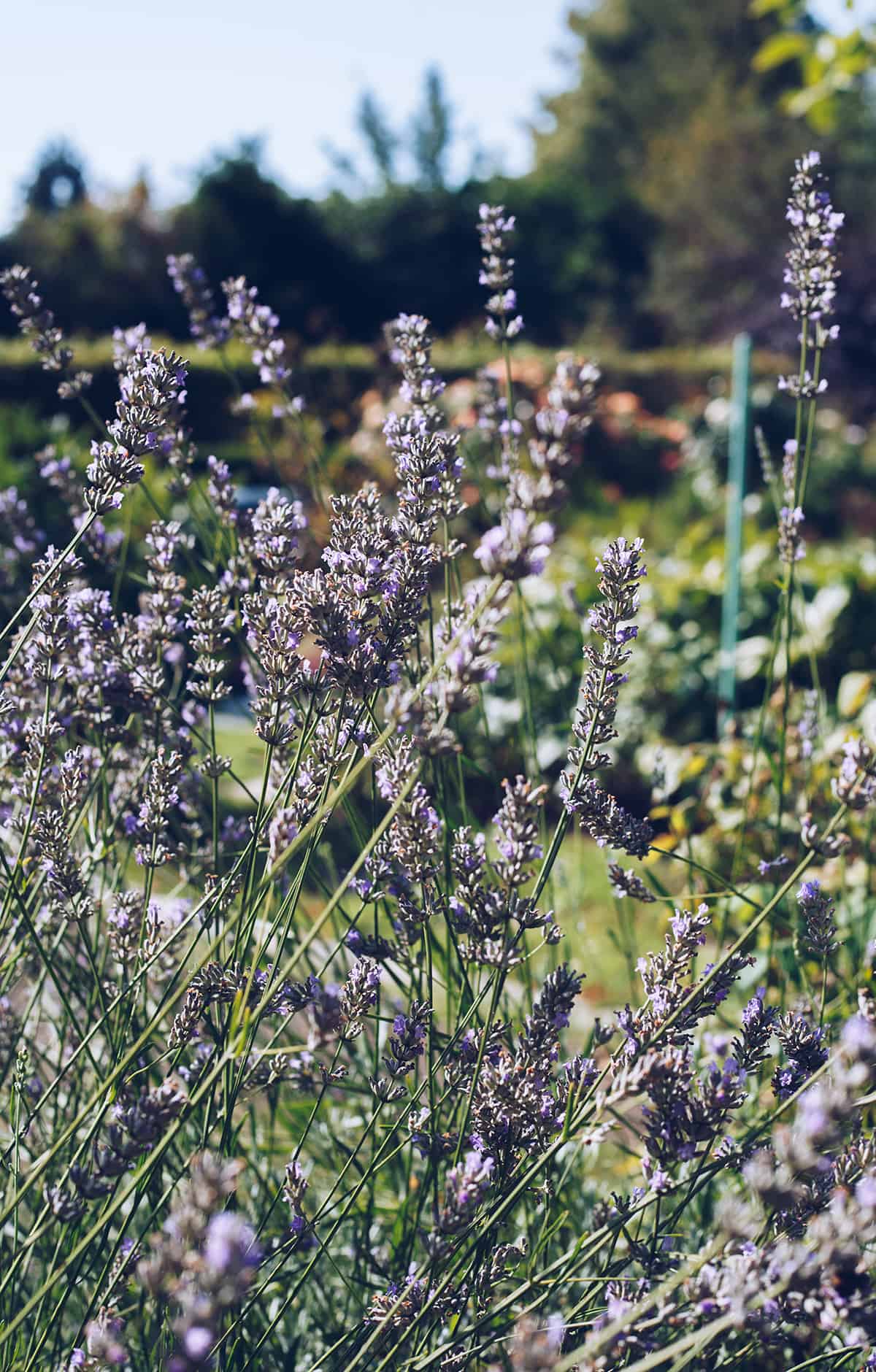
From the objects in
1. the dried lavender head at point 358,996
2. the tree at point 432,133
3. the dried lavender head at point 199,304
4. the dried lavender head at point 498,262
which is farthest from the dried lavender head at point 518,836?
the tree at point 432,133

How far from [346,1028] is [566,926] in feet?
4.44

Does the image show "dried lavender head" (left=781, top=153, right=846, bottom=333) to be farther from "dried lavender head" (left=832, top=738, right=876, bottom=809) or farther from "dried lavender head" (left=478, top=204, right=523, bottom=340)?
"dried lavender head" (left=832, top=738, right=876, bottom=809)

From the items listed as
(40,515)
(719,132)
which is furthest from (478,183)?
(40,515)

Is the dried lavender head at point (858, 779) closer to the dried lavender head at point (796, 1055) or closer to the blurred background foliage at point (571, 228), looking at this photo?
the dried lavender head at point (796, 1055)

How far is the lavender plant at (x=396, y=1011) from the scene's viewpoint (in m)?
0.84

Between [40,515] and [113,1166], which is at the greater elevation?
[40,515]

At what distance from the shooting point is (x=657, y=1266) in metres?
1.11

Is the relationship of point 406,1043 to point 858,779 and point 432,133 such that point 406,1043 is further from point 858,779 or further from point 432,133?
point 432,133

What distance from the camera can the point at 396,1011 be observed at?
1347mm

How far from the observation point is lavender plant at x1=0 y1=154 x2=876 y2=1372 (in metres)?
0.84

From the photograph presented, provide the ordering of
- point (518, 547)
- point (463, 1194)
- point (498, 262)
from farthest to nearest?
point (498, 262) → point (463, 1194) → point (518, 547)

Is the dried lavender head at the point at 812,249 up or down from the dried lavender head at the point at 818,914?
up

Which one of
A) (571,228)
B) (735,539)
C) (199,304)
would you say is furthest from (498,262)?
(571,228)

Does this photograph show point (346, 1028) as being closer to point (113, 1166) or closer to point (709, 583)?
point (113, 1166)
